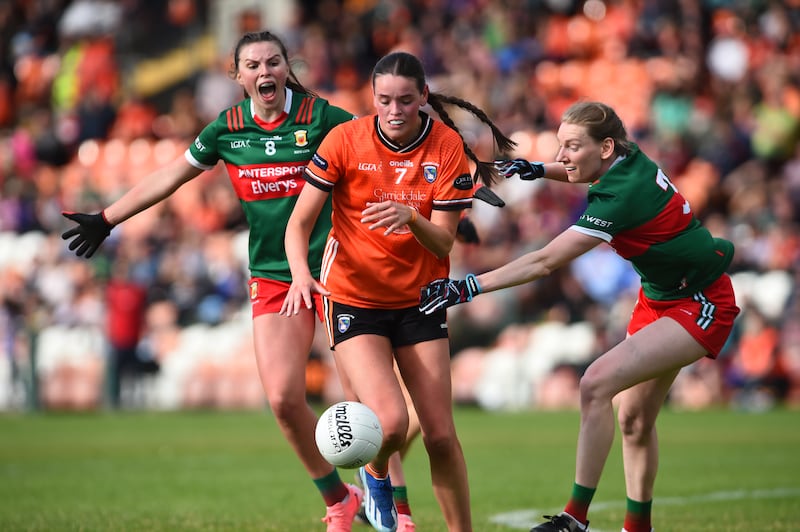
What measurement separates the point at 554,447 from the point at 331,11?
52.2 ft

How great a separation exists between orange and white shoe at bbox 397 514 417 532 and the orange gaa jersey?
1.53 metres

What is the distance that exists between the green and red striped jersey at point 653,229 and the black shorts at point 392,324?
0.94 metres

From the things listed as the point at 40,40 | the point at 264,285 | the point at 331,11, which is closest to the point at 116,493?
the point at 264,285

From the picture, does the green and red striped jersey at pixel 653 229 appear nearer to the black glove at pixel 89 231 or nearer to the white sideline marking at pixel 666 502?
the white sideline marking at pixel 666 502

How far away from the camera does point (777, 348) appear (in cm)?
1585

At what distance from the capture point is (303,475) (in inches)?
438

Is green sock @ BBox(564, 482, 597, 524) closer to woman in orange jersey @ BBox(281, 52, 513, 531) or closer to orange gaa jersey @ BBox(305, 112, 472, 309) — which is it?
woman in orange jersey @ BBox(281, 52, 513, 531)

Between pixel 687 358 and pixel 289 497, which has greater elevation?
pixel 687 358

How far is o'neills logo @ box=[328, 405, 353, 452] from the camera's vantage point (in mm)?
6297

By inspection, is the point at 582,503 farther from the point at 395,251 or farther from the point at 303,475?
the point at 303,475

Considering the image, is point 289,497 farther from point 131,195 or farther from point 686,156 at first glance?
point 686,156

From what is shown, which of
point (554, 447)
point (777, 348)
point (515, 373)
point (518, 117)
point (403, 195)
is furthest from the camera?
point (518, 117)

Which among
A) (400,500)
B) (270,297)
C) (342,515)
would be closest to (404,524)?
(400,500)

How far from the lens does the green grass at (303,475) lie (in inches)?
322
